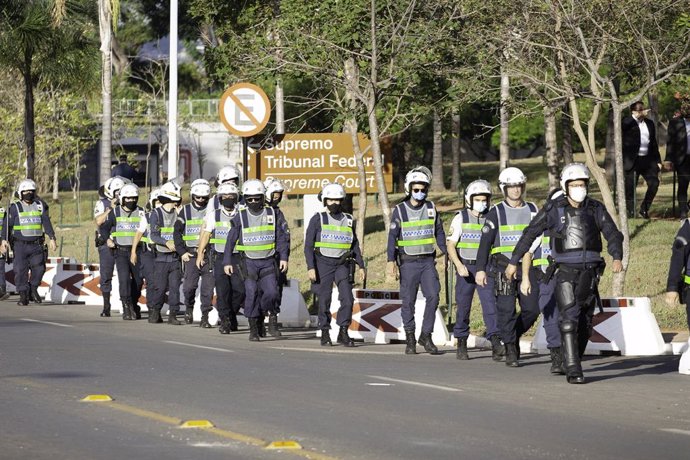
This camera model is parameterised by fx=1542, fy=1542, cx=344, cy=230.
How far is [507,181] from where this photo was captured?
15.4m

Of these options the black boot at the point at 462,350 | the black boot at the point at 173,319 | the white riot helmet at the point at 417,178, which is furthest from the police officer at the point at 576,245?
the black boot at the point at 173,319

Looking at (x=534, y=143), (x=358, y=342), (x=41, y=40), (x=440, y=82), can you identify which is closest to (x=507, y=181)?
(x=358, y=342)

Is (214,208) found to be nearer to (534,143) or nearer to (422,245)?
(422,245)

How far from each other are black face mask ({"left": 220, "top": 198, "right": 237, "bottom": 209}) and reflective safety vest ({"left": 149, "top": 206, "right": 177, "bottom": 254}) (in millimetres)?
1560

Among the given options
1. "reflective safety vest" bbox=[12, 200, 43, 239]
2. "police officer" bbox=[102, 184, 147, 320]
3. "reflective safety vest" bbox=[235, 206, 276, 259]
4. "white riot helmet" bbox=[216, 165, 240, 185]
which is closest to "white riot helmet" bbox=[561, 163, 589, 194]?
"reflective safety vest" bbox=[235, 206, 276, 259]

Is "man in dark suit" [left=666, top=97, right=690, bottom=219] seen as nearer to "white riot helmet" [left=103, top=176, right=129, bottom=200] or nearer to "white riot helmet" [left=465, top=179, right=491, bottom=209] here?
"white riot helmet" [left=103, top=176, right=129, bottom=200]

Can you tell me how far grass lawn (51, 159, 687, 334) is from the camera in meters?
21.4

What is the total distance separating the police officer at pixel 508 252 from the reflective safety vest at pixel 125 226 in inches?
328

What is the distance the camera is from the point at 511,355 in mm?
15273

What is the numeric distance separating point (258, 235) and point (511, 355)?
15.0ft

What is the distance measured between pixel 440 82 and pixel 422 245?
9507 millimetres

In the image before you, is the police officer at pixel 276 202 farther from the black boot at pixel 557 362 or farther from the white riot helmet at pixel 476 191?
the black boot at pixel 557 362

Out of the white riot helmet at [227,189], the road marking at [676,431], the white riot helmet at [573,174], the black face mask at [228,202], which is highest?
the white riot helmet at [227,189]

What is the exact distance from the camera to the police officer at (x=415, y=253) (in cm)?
1694
